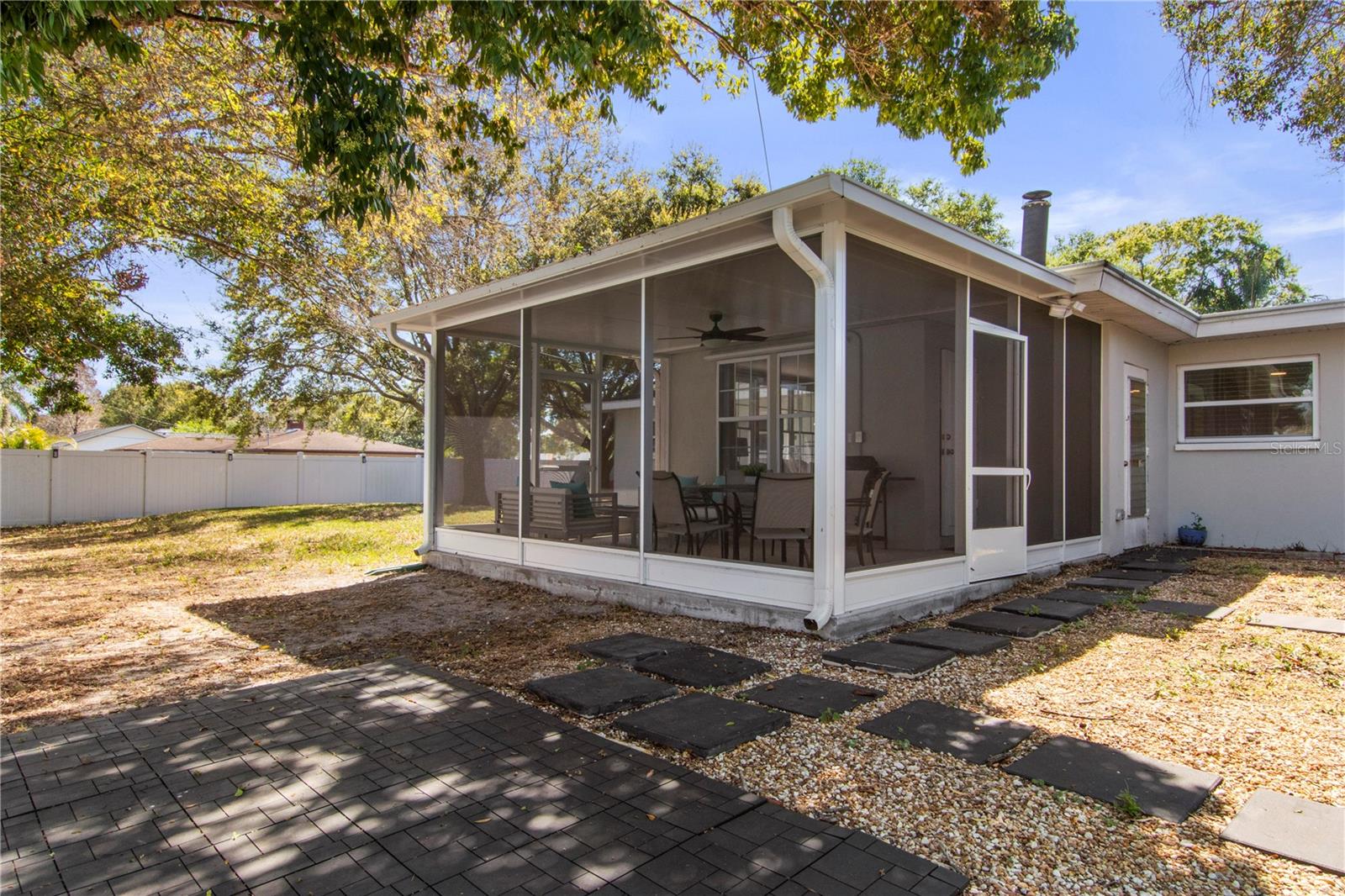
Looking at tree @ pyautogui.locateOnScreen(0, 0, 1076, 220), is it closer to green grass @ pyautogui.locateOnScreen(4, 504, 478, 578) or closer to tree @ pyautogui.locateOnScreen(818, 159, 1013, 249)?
green grass @ pyautogui.locateOnScreen(4, 504, 478, 578)

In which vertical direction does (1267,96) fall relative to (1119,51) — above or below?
below

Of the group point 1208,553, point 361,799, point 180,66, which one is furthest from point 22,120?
point 1208,553

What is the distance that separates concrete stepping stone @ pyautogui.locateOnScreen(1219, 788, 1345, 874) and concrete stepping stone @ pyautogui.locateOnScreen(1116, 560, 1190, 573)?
533cm

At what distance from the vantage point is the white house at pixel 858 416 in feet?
16.1

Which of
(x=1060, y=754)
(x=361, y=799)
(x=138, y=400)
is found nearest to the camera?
(x=361, y=799)

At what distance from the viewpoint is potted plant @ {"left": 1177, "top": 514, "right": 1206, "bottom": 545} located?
8.89 metres

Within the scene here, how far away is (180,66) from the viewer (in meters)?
7.54

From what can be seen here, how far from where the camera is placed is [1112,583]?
626 cm

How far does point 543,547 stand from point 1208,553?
7556 millimetres

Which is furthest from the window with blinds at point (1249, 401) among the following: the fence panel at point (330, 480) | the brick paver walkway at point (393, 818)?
the fence panel at point (330, 480)

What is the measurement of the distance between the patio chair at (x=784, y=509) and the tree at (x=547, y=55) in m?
3.13

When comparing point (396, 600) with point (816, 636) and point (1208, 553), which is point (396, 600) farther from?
point (1208, 553)

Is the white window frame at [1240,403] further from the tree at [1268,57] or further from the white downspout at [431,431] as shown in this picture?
the white downspout at [431,431]

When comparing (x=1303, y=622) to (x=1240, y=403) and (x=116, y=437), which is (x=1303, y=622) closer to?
(x=1240, y=403)
